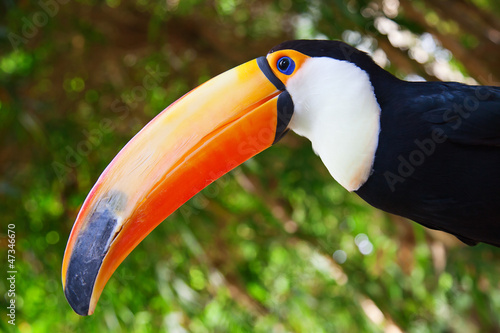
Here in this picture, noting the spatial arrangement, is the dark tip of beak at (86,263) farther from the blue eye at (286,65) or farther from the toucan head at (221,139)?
the blue eye at (286,65)

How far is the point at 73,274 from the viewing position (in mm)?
1335

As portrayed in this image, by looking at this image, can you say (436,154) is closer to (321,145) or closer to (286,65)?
(321,145)

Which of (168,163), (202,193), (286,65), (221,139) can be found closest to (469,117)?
(286,65)

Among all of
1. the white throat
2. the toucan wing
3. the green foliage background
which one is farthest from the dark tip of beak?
the green foliage background

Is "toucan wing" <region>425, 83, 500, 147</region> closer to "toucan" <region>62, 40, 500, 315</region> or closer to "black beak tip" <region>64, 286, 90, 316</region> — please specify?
"toucan" <region>62, 40, 500, 315</region>

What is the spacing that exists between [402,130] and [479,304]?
2.41 m

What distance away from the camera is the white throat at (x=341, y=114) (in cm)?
129

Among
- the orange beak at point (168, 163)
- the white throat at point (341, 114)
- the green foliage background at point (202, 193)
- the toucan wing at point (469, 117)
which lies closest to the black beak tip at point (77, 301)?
the orange beak at point (168, 163)

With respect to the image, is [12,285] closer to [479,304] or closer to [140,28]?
[140,28]

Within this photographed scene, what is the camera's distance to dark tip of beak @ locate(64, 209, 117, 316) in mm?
1332

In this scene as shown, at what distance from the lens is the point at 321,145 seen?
53.6 inches

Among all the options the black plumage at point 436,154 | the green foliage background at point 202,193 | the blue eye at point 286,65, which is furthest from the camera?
the green foliage background at point 202,193

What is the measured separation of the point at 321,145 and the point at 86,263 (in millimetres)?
651

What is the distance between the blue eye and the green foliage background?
137cm
